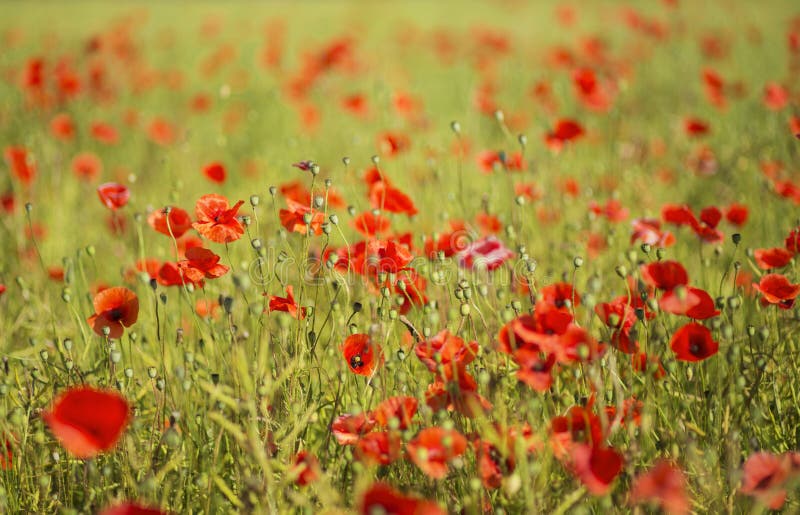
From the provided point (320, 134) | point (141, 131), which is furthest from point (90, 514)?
point (141, 131)

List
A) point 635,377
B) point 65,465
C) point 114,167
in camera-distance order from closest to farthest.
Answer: point 65,465 < point 635,377 < point 114,167

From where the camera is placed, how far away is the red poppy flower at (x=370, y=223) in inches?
73.2

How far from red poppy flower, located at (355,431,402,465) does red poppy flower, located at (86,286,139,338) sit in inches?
27.3

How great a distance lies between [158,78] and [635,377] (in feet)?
14.9

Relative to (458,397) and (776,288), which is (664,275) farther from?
(458,397)

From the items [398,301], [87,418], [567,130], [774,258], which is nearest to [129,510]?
[87,418]

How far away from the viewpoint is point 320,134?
4.50 metres

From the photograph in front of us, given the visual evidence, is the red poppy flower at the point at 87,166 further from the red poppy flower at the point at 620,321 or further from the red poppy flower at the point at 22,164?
the red poppy flower at the point at 620,321

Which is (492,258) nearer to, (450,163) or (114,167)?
(450,163)

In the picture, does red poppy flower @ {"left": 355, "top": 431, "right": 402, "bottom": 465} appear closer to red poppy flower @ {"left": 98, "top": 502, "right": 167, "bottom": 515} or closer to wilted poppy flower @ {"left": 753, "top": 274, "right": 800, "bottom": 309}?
red poppy flower @ {"left": 98, "top": 502, "right": 167, "bottom": 515}

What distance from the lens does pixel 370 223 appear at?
6.37 ft

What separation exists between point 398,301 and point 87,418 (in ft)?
2.37

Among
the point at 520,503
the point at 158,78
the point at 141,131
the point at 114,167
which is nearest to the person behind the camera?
the point at 520,503

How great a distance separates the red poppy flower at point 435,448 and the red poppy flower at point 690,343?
54cm
